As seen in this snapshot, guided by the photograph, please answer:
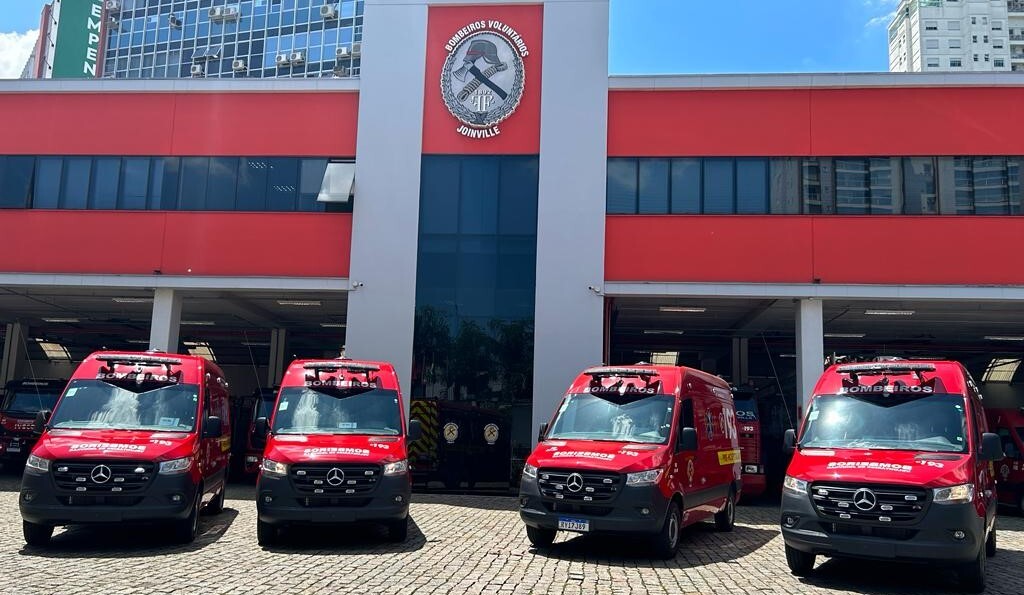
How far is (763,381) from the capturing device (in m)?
30.6

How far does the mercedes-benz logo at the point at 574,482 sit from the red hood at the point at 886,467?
2.39 meters

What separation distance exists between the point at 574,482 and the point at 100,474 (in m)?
5.61

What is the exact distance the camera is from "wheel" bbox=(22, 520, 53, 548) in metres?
10.3

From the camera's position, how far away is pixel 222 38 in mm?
68625

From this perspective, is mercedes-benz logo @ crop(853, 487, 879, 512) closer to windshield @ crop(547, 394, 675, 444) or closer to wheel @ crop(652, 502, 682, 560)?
wheel @ crop(652, 502, 682, 560)

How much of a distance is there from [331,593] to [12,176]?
17.5 m

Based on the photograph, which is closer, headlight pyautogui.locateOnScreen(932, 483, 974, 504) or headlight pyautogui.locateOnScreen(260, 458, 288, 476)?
headlight pyautogui.locateOnScreen(932, 483, 974, 504)

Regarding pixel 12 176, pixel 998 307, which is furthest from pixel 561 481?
pixel 12 176

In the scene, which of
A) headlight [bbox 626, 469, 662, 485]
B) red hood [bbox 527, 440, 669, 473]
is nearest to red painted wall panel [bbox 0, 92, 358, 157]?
red hood [bbox 527, 440, 669, 473]

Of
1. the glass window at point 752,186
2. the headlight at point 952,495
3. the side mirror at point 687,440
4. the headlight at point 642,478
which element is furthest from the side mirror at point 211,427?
the glass window at point 752,186

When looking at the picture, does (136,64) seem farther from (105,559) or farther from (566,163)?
(105,559)

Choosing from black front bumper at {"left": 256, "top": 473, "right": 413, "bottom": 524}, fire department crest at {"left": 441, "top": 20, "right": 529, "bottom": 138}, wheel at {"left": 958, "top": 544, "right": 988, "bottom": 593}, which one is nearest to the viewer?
wheel at {"left": 958, "top": 544, "right": 988, "bottom": 593}

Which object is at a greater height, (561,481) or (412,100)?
(412,100)

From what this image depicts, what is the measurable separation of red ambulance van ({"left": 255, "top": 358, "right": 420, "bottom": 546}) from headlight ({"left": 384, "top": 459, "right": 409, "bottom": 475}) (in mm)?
14
